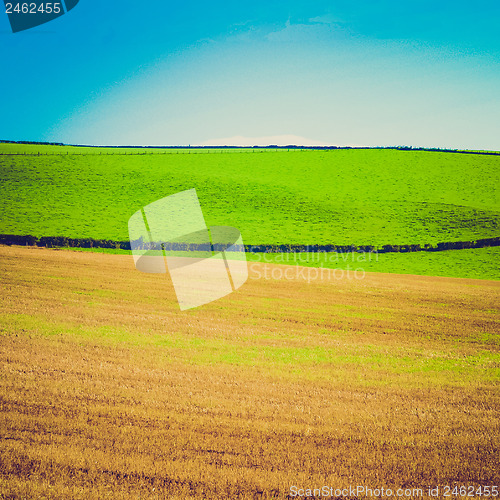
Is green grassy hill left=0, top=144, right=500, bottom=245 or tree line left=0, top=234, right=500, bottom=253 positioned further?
green grassy hill left=0, top=144, right=500, bottom=245

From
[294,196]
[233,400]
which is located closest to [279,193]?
[294,196]

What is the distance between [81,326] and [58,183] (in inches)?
2015

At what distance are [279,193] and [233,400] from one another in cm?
4759

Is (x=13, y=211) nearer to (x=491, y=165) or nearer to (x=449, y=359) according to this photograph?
(x=449, y=359)

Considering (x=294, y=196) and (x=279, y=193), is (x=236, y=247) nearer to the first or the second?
(x=294, y=196)

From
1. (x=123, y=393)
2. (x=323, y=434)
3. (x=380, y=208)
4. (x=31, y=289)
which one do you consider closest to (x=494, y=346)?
(x=323, y=434)

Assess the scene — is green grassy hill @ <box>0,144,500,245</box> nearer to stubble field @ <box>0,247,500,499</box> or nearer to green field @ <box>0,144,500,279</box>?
green field @ <box>0,144,500,279</box>

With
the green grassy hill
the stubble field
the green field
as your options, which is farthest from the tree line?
the stubble field

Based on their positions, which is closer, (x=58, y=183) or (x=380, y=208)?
Answer: (x=380, y=208)

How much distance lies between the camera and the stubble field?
16.1 feet

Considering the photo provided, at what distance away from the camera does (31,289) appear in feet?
50.5

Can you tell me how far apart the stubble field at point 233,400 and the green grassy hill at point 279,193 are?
24583mm

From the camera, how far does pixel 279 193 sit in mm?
52562

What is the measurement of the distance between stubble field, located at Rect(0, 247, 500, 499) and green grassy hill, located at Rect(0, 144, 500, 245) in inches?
968
